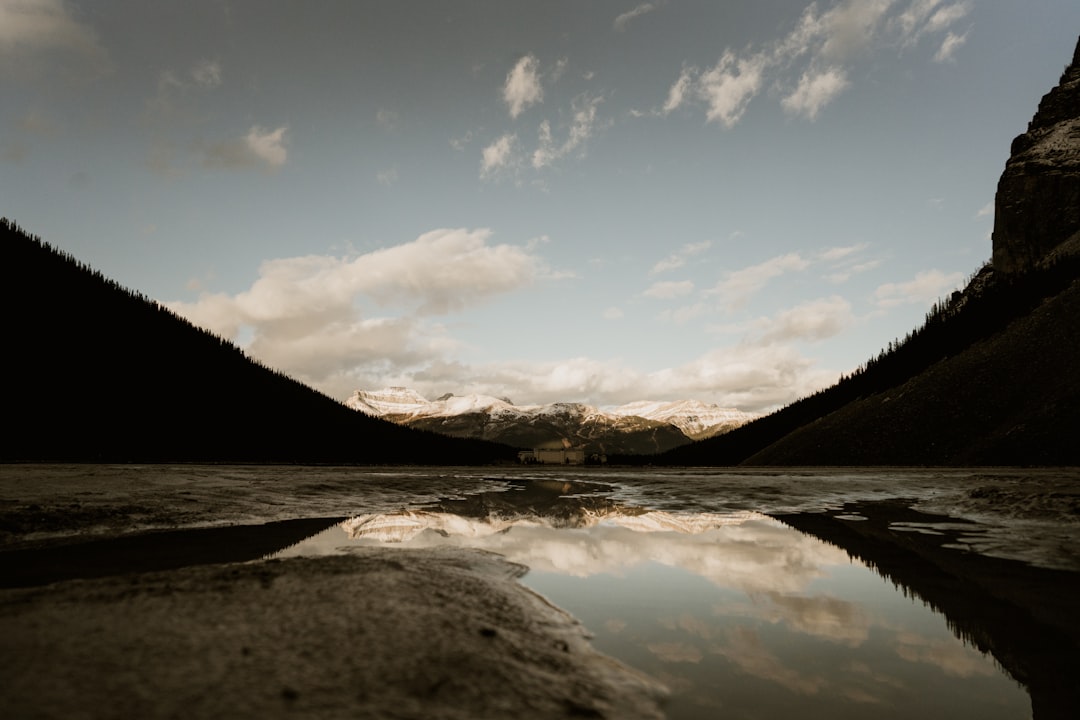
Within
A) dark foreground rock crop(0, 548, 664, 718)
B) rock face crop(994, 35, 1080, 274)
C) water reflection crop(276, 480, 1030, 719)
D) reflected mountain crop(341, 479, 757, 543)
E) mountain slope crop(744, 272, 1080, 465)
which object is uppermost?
rock face crop(994, 35, 1080, 274)

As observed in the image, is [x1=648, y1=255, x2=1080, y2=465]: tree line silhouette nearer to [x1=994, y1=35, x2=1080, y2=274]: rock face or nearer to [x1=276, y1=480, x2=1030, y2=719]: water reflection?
[x1=994, y1=35, x2=1080, y2=274]: rock face

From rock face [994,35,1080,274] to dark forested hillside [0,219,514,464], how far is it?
455ft

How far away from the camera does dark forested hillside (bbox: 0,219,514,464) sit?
6103 cm

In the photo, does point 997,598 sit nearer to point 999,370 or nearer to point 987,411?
point 987,411

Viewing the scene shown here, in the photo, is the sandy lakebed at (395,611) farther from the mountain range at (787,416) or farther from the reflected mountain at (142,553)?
the mountain range at (787,416)

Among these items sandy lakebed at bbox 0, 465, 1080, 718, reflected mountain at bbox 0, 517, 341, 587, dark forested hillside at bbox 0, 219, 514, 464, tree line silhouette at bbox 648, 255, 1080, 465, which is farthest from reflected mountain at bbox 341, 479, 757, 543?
tree line silhouette at bbox 648, 255, 1080, 465

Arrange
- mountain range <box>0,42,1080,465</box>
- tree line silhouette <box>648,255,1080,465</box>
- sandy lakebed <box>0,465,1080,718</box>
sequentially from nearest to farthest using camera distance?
sandy lakebed <box>0,465,1080,718</box> → mountain range <box>0,42,1080,465</box> → tree line silhouette <box>648,255,1080,465</box>

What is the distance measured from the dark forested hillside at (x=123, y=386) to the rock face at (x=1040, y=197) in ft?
455

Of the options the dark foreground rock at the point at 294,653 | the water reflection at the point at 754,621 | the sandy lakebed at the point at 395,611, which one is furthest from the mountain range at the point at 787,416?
the dark foreground rock at the point at 294,653

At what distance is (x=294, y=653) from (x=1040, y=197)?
150149 millimetres

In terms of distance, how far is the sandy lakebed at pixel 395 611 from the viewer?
3533 mm

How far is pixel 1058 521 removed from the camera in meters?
12.9

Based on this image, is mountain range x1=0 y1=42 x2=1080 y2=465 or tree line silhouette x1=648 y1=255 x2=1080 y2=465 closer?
mountain range x1=0 y1=42 x2=1080 y2=465

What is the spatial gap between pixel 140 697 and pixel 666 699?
10.9 ft
